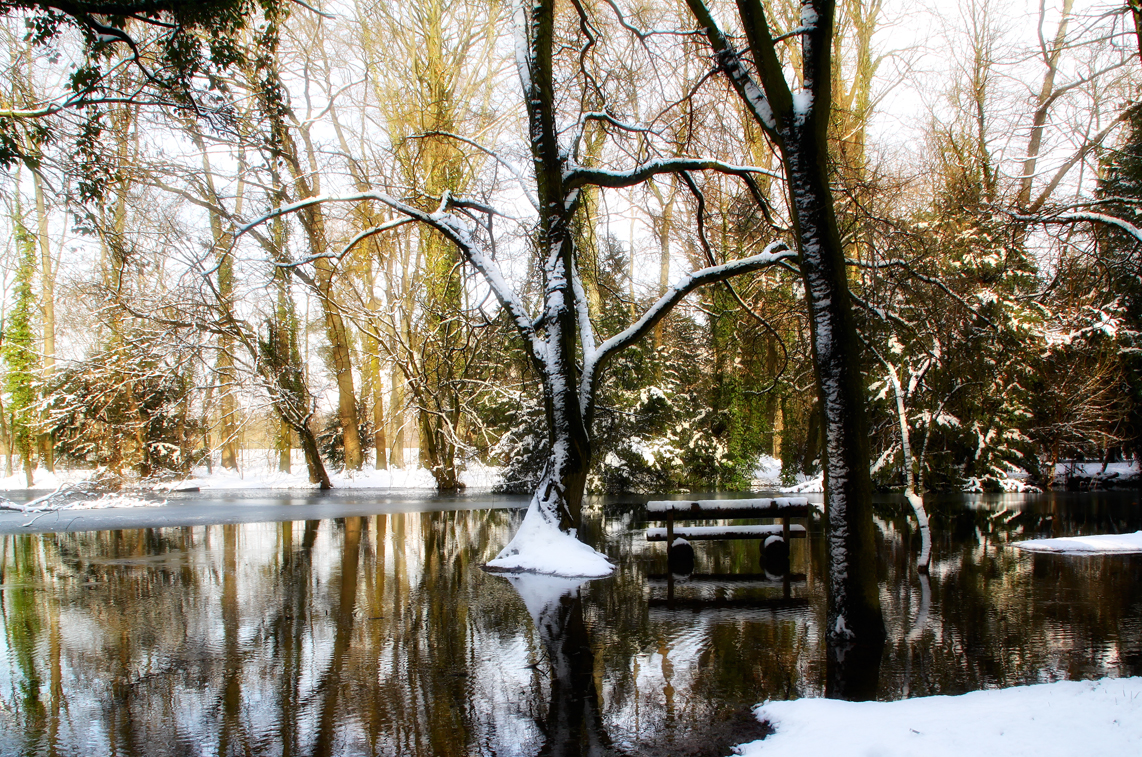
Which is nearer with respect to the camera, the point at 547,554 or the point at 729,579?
the point at 729,579

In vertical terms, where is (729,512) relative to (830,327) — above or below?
below

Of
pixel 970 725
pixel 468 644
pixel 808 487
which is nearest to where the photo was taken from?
pixel 970 725

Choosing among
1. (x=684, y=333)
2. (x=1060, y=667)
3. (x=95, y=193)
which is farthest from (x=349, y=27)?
(x=1060, y=667)

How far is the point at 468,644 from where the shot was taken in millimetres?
6668

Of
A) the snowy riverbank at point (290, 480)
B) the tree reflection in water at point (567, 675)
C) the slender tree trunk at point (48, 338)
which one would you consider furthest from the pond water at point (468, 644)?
the snowy riverbank at point (290, 480)

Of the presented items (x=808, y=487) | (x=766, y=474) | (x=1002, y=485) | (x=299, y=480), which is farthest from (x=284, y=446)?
(x=1002, y=485)

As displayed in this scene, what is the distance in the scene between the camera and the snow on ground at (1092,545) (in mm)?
12148

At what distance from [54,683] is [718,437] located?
25.1 m

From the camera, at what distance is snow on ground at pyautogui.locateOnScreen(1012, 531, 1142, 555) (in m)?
12.1

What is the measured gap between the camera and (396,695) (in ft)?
17.2

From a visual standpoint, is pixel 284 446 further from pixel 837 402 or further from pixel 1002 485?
pixel 837 402

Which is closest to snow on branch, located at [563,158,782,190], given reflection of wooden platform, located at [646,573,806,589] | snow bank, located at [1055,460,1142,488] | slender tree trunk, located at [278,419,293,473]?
reflection of wooden platform, located at [646,573,806,589]

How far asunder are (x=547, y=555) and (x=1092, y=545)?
8.61 m

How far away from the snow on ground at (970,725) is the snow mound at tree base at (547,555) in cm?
587
